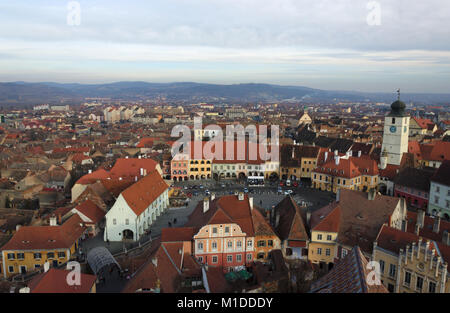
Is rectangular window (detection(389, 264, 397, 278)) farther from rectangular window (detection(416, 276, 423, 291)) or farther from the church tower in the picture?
the church tower

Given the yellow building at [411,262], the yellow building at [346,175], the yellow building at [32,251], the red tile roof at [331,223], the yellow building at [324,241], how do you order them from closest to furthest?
1. the yellow building at [411,262]
2. the yellow building at [324,241]
3. the red tile roof at [331,223]
4. the yellow building at [32,251]
5. the yellow building at [346,175]

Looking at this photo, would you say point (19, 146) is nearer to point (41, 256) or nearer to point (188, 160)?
point (188, 160)

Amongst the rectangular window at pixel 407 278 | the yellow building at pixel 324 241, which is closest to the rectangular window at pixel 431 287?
the rectangular window at pixel 407 278

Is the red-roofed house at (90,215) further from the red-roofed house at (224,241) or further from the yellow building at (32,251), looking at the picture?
the red-roofed house at (224,241)

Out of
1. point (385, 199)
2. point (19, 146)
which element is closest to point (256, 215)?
point (385, 199)

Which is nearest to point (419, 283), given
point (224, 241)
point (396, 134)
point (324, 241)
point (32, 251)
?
point (324, 241)

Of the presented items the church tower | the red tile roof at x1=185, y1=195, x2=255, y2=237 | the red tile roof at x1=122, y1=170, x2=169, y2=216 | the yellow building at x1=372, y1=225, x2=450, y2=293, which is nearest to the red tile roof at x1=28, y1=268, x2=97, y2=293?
the red tile roof at x1=185, y1=195, x2=255, y2=237

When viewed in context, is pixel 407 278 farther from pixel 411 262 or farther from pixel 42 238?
pixel 42 238
